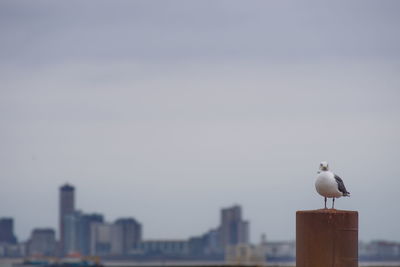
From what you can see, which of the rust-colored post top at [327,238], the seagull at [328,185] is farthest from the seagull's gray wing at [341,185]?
the rust-colored post top at [327,238]

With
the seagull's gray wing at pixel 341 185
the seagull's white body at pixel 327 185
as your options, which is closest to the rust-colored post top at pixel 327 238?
the seagull's white body at pixel 327 185

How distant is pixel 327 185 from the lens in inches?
567

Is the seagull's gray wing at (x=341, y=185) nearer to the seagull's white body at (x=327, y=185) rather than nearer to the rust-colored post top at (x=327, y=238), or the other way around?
the seagull's white body at (x=327, y=185)

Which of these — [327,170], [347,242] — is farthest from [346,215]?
[327,170]

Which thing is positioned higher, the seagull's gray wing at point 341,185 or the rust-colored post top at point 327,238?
the seagull's gray wing at point 341,185

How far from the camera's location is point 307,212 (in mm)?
13484

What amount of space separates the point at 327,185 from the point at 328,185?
13mm

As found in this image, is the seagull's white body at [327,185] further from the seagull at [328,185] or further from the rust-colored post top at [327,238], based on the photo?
the rust-colored post top at [327,238]

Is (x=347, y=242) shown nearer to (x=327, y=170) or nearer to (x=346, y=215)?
(x=346, y=215)

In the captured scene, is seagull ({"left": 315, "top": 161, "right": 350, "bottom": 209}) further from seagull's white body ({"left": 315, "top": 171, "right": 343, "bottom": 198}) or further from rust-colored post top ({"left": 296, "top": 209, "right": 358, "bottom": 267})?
rust-colored post top ({"left": 296, "top": 209, "right": 358, "bottom": 267})

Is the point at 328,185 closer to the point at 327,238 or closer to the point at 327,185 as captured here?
the point at 327,185

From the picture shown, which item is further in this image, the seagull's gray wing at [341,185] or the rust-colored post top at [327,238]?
the seagull's gray wing at [341,185]

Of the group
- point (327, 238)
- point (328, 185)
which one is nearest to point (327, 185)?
point (328, 185)

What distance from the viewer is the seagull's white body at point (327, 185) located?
14375 millimetres
